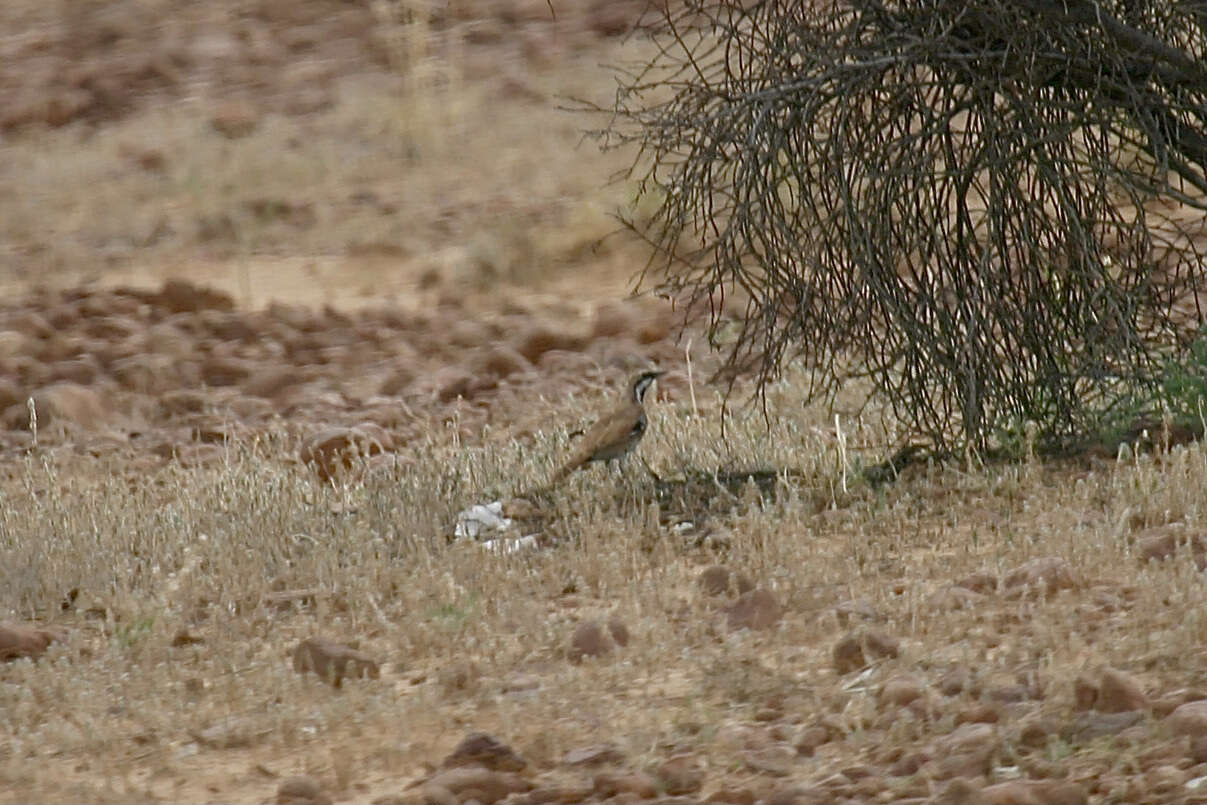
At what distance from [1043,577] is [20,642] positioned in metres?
2.93

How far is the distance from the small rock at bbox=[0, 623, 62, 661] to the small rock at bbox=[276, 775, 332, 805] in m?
1.58

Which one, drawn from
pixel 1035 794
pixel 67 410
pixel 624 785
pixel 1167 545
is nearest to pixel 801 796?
pixel 624 785

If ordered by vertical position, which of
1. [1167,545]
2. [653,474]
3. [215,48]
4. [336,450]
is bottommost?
[215,48]

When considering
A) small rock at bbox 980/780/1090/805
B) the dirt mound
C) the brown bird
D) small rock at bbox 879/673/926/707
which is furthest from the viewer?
the dirt mound

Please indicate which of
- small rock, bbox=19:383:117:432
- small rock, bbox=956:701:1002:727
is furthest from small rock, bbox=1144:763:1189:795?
small rock, bbox=19:383:117:432

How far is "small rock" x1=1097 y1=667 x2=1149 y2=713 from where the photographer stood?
4.33m

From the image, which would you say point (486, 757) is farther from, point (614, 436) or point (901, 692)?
point (614, 436)

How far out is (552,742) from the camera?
4.58 m

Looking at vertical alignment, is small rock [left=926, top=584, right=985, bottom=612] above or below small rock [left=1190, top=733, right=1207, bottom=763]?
below

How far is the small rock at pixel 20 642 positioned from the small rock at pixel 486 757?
1.80 m

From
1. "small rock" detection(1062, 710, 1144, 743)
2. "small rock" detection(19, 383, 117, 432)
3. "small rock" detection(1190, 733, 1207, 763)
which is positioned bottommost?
"small rock" detection(19, 383, 117, 432)

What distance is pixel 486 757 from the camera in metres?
4.45

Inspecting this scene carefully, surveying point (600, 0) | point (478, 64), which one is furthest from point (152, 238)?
point (600, 0)

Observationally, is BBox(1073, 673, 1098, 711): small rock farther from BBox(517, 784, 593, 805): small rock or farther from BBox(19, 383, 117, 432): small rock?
BBox(19, 383, 117, 432): small rock
